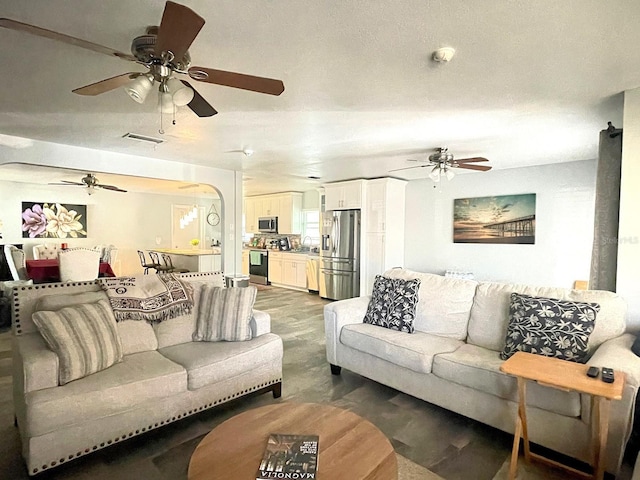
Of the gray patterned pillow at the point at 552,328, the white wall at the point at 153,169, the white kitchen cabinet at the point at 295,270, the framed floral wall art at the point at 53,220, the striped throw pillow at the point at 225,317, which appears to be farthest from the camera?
the white kitchen cabinet at the point at 295,270

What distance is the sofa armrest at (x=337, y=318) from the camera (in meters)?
3.20

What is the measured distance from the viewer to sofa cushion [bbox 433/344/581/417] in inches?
77.6

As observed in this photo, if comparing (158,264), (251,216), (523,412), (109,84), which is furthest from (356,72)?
(251,216)

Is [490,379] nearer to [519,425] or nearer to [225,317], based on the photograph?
[519,425]

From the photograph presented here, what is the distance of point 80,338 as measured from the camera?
2.11 meters

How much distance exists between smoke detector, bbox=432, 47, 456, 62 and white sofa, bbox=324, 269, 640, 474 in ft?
5.95

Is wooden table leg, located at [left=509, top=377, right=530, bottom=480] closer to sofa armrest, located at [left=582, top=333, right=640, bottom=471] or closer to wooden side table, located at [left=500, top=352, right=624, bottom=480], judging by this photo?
wooden side table, located at [left=500, top=352, right=624, bottom=480]

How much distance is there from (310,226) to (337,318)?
550 centimetres

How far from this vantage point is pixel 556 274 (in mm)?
4922

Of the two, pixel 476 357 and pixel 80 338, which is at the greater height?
pixel 80 338

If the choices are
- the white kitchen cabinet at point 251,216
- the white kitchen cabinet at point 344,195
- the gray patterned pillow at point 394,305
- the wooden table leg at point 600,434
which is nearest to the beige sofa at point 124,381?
the gray patterned pillow at point 394,305

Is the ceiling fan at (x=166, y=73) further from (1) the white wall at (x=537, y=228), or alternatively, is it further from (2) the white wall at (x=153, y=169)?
(1) the white wall at (x=537, y=228)

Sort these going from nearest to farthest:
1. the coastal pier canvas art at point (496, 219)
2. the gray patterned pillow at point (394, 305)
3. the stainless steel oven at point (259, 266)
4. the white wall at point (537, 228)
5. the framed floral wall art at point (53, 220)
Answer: the gray patterned pillow at point (394, 305) → the white wall at point (537, 228) → the coastal pier canvas art at point (496, 219) → the framed floral wall art at point (53, 220) → the stainless steel oven at point (259, 266)

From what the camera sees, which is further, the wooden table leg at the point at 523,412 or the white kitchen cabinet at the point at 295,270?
the white kitchen cabinet at the point at 295,270
